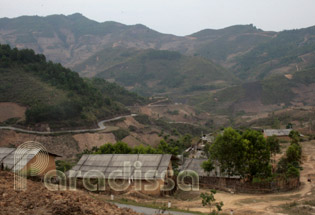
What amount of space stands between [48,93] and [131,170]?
146 ft

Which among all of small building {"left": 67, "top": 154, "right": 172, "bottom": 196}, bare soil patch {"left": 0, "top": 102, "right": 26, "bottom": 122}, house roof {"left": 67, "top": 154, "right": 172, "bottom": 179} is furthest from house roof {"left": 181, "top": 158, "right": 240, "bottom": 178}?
bare soil patch {"left": 0, "top": 102, "right": 26, "bottom": 122}

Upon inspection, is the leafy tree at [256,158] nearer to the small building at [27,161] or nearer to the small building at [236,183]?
the small building at [236,183]

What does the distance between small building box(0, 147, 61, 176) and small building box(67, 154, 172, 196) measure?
2.26 m

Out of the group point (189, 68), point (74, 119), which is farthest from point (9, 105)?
point (189, 68)

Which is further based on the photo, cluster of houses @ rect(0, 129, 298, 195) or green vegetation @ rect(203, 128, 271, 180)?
green vegetation @ rect(203, 128, 271, 180)

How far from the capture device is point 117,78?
554ft

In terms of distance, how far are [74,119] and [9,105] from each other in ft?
39.4

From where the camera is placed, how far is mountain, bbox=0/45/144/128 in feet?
192

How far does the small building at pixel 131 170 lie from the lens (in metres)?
22.5

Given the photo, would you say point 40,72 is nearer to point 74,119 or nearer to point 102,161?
point 74,119

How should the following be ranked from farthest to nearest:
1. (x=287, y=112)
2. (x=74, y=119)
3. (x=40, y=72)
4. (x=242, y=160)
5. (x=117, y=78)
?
(x=117, y=78) < (x=287, y=112) < (x=40, y=72) < (x=74, y=119) < (x=242, y=160)

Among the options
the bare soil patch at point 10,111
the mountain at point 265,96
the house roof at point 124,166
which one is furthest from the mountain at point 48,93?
the mountain at point 265,96

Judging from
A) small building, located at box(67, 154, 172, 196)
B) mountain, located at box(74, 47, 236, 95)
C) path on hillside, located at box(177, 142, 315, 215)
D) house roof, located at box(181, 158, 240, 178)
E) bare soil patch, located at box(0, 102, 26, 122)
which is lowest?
path on hillside, located at box(177, 142, 315, 215)

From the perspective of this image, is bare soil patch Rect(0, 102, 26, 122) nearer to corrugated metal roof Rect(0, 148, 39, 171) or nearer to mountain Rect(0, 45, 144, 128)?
mountain Rect(0, 45, 144, 128)
